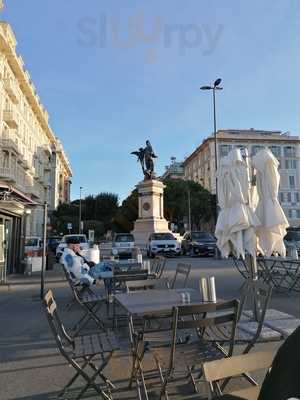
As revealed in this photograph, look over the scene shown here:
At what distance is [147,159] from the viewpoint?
3447 cm

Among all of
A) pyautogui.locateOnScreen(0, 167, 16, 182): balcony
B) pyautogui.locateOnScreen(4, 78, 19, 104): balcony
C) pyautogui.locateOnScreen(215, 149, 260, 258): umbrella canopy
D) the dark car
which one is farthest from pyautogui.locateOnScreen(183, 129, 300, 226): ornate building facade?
pyautogui.locateOnScreen(215, 149, 260, 258): umbrella canopy

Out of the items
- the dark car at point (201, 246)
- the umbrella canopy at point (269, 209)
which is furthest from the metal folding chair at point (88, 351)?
the dark car at point (201, 246)

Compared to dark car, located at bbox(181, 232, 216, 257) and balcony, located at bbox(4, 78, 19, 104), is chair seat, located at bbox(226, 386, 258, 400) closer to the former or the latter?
dark car, located at bbox(181, 232, 216, 257)

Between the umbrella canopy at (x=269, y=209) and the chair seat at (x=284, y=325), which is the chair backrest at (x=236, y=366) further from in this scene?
the umbrella canopy at (x=269, y=209)

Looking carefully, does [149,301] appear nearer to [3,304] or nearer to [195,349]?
[195,349]

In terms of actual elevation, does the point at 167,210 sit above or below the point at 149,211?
above

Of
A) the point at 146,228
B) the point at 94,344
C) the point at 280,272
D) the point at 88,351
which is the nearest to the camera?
the point at 88,351

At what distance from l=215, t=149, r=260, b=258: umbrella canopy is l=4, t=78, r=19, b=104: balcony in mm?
40242

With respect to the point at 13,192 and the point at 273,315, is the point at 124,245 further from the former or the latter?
the point at 273,315

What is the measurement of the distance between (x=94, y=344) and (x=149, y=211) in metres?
28.8

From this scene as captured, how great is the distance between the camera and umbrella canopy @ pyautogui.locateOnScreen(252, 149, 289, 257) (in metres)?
6.94

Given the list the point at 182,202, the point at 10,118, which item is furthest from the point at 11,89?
the point at 182,202

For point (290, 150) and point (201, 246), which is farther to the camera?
point (290, 150)

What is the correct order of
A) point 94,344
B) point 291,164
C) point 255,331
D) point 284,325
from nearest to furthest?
point 94,344, point 255,331, point 284,325, point 291,164
